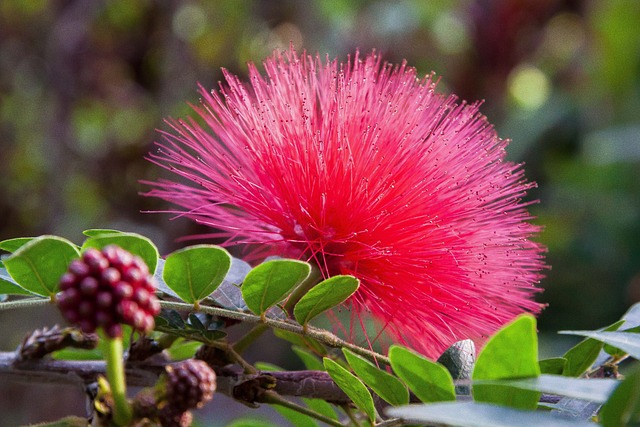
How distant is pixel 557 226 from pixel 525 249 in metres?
4.12

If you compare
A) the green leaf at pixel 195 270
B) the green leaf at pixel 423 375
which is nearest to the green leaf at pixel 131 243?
the green leaf at pixel 195 270

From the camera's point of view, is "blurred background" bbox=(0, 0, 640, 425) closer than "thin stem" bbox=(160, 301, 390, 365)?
No

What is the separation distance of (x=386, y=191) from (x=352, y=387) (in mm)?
399

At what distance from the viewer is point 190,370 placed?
1.08 m

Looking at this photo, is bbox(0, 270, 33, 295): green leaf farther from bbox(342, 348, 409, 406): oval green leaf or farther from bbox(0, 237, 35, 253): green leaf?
bbox(342, 348, 409, 406): oval green leaf

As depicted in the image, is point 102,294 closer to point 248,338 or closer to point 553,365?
point 248,338

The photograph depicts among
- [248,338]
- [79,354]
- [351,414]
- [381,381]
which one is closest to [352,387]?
[381,381]

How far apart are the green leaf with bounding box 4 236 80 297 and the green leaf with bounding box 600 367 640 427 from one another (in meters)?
0.78

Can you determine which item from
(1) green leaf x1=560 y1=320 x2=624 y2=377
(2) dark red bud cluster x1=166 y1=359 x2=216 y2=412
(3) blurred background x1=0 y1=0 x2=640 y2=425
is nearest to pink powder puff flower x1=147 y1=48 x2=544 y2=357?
(1) green leaf x1=560 y1=320 x2=624 y2=377

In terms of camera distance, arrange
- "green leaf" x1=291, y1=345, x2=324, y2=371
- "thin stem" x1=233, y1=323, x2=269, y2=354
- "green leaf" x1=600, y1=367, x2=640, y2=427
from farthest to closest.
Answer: "green leaf" x1=291, y1=345, x2=324, y2=371, "thin stem" x1=233, y1=323, x2=269, y2=354, "green leaf" x1=600, y1=367, x2=640, y2=427

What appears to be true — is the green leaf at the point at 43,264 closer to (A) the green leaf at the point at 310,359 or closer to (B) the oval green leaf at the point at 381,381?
(B) the oval green leaf at the point at 381,381

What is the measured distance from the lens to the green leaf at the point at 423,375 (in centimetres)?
111

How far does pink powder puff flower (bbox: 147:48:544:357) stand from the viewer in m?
1.51

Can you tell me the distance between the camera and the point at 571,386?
96 centimetres
